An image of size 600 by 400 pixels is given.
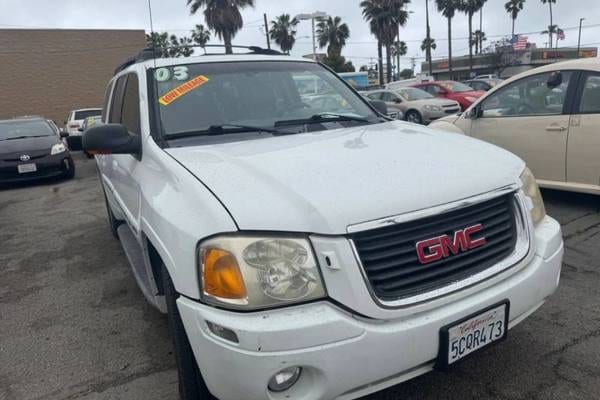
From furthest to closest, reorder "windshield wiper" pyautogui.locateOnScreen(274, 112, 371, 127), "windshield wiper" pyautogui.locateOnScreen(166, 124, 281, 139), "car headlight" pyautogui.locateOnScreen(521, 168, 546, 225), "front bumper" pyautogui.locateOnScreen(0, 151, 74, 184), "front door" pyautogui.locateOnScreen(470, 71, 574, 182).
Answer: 1. "front bumper" pyautogui.locateOnScreen(0, 151, 74, 184)
2. "front door" pyautogui.locateOnScreen(470, 71, 574, 182)
3. "windshield wiper" pyautogui.locateOnScreen(274, 112, 371, 127)
4. "windshield wiper" pyautogui.locateOnScreen(166, 124, 281, 139)
5. "car headlight" pyautogui.locateOnScreen(521, 168, 546, 225)

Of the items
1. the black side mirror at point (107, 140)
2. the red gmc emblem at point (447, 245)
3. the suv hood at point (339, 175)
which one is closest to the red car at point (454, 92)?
the suv hood at point (339, 175)

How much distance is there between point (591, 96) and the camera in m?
4.78

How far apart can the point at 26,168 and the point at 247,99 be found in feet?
26.0

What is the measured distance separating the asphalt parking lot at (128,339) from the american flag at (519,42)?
185 feet

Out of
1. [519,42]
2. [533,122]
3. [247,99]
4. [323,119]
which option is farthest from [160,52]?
[519,42]

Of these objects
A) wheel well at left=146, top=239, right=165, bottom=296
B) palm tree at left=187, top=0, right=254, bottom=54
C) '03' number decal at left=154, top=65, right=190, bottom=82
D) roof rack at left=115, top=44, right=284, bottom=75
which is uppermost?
palm tree at left=187, top=0, right=254, bottom=54

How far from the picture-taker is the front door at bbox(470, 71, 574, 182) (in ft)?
16.5

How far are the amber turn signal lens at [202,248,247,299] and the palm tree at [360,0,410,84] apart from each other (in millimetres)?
39186

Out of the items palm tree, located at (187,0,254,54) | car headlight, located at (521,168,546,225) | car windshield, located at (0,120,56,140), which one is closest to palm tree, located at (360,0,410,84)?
palm tree, located at (187,0,254,54)

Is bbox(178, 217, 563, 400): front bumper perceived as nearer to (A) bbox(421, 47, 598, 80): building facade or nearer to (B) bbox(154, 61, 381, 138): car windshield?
(B) bbox(154, 61, 381, 138): car windshield

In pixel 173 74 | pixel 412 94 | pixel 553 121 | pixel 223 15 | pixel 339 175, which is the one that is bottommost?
pixel 553 121

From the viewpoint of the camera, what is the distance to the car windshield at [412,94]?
1544 cm

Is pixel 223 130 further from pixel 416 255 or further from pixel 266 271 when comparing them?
pixel 416 255

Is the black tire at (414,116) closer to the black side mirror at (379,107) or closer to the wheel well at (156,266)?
the black side mirror at (379,107)
